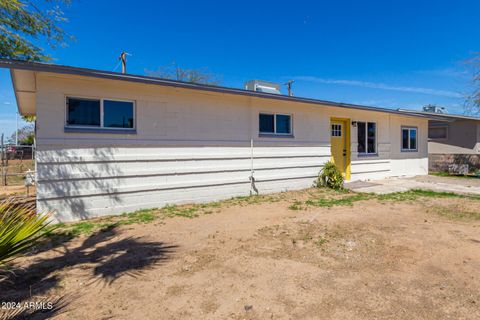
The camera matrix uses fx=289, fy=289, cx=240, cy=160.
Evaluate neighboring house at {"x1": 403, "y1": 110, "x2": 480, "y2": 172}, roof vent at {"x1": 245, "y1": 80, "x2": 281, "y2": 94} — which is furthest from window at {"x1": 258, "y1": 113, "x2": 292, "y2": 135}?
neighboring house at {"x1": 403, "y1": 110, "x2": 480, "y2": 172}

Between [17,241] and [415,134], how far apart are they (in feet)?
53.1

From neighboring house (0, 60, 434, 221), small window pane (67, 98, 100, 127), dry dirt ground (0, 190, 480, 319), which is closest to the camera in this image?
dry dirt ground (0, 190, 480, 319)


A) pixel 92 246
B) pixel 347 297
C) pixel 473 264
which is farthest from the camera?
pixel 92 246

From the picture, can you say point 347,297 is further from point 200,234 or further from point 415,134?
point 415,134

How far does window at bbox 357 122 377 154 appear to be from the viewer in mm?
12156

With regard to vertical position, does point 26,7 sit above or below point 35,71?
above

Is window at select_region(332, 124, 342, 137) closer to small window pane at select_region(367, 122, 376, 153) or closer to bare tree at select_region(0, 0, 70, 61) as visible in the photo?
small window pane at select_region(367, 122, 376, 153)

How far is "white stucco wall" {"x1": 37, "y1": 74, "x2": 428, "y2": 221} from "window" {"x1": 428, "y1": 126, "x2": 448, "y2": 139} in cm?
1224

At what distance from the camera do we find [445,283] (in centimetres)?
328

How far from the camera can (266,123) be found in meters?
9.28

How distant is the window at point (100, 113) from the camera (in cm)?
620

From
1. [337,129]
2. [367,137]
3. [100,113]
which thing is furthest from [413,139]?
[100,113]

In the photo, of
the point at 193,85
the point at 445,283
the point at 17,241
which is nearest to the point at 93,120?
the point at 193,85

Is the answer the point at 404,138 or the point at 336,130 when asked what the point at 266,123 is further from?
the point at 404,138
